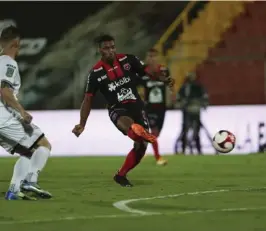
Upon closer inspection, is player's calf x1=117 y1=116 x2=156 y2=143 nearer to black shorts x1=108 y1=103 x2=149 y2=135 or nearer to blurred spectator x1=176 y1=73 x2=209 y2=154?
black shorts x1=108 y1=103 x2=149 y2=135

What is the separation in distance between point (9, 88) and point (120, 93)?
2473mm

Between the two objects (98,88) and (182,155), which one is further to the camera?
(182,155)

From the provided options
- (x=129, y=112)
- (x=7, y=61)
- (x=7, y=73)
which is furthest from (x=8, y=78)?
(x=129, y=112)

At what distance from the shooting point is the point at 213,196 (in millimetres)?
8078

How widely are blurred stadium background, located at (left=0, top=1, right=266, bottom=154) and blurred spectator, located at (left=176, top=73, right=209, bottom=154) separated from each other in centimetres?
20

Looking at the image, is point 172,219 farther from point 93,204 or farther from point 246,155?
point 246,155

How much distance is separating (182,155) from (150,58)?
5.62m

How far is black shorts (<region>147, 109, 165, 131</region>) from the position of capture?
1667 centimetres

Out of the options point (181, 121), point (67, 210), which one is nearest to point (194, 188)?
point (67, 210)

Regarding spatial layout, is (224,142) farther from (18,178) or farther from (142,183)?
(18,178)

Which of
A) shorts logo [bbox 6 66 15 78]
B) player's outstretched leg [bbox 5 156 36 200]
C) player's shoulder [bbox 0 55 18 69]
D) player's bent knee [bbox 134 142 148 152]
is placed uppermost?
player's shoulder [bbox 0 55 18 69]

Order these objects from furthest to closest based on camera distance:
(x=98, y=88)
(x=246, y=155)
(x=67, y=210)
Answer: (x=246, y=155)
(x=98, y=88)
(x=67, y=210)

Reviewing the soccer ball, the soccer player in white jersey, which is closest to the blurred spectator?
the soccer ball

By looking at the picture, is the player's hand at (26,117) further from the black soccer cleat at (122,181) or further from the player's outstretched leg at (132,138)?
the black soccer cleat at (122,181)
